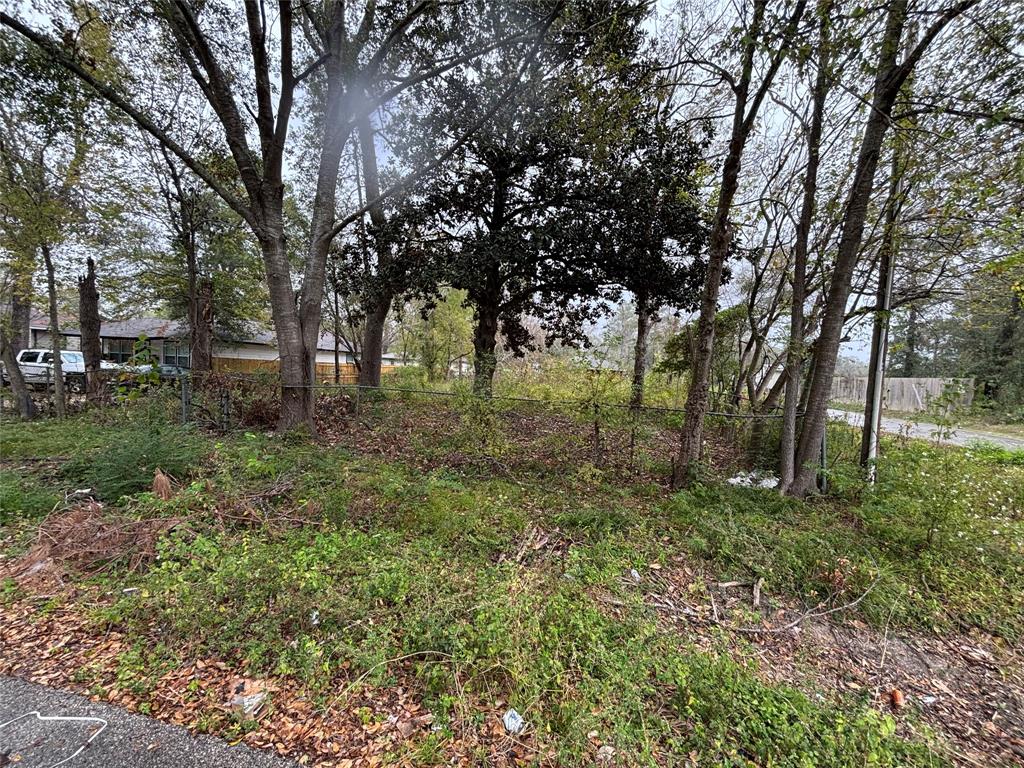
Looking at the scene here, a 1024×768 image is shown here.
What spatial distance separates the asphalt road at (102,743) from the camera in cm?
148

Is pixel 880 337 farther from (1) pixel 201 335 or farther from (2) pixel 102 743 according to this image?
(1) pixel 201 335

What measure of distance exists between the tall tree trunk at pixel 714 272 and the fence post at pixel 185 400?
779cm

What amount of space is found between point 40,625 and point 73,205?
32.7 feet

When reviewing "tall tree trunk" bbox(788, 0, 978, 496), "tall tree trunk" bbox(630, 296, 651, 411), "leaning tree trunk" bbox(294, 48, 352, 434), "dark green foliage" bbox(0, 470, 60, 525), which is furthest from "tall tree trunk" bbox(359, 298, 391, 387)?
"tall tree trunk" bbox(788, 0, 978, 496)

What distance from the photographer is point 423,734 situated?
1.65 m

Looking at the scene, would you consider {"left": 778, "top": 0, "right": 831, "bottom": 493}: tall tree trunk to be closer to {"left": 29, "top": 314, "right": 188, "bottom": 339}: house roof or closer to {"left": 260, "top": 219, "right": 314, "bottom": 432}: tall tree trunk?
{"left": 260, "top": 219, "right": 314, "bottom": 432}: tall tree trunk

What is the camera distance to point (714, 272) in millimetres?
4242

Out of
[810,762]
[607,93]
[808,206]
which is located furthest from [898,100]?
[810,762]

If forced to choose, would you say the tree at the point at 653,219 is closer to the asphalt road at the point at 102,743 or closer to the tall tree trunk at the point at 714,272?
the tall tree trunk at the point at 714,272

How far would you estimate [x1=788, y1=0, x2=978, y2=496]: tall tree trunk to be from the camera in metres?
3.36

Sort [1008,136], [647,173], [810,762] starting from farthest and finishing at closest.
→ [647,173]
[1008,136]
[810,762]

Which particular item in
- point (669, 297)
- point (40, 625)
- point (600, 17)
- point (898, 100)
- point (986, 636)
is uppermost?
point (600, 17)

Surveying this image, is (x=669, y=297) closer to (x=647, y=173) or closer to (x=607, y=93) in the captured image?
(x=647, y=173)

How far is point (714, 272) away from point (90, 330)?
39.7 feet
